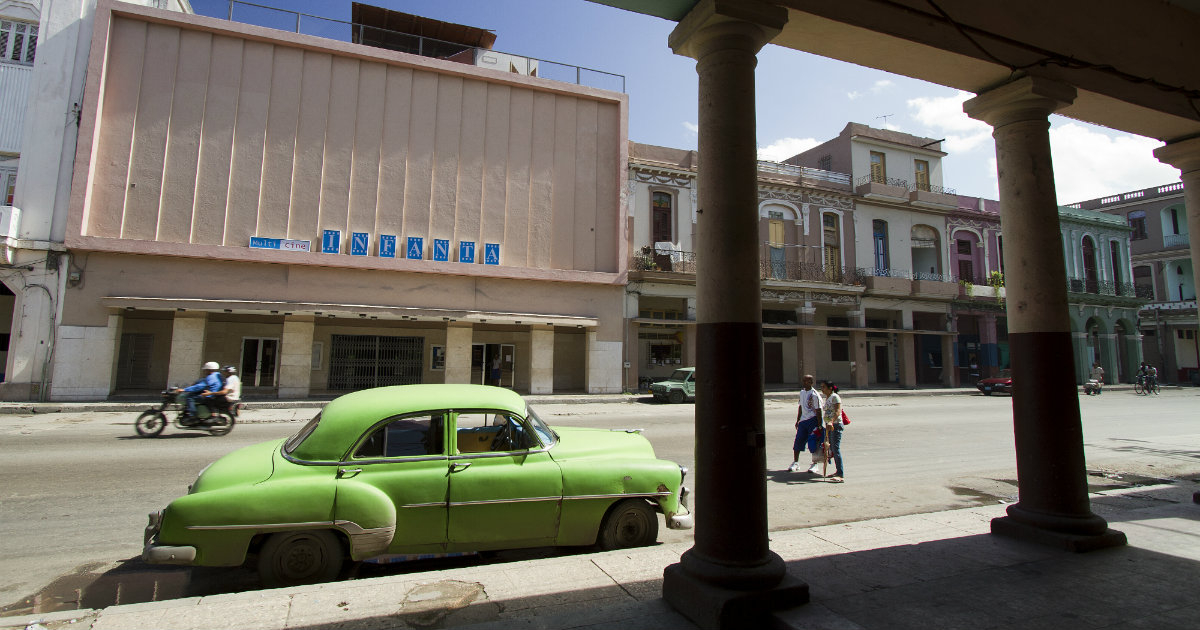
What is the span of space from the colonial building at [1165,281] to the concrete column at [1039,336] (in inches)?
1755

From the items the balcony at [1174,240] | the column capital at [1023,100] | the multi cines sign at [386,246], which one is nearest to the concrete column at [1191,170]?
the column capital at [1023,100]

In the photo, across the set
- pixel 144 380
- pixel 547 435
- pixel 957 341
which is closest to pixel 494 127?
pixel 144 380

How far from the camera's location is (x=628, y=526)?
486 cm

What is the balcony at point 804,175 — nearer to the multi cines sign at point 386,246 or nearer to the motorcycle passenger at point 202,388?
the multi cines sign at point 386,246

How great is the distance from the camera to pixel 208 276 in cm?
1773

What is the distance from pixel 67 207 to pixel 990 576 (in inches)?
915

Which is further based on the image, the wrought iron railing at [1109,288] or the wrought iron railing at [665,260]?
the wrought iron railing at [1109,288]

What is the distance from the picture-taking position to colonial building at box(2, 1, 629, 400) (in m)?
17.2

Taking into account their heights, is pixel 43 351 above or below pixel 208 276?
below

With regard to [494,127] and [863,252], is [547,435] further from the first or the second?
[863,252]

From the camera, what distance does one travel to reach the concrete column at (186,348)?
56.9ft

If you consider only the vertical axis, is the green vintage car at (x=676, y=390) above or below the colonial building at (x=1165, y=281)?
below

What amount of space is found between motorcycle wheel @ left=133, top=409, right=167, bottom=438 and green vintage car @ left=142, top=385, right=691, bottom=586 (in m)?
8.28

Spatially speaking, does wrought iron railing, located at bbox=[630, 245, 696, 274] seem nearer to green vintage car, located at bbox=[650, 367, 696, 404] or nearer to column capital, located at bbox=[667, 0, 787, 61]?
green vintage car, located at bbox=[650, 367, 696, 404]
